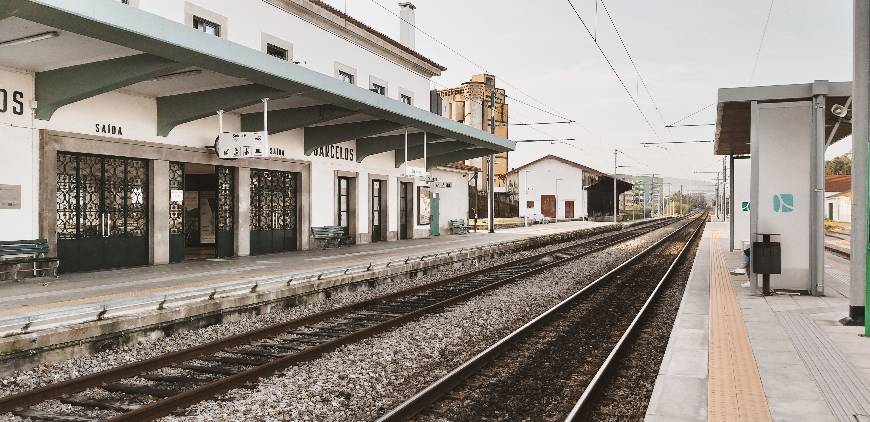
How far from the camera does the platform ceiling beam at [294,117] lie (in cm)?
1611

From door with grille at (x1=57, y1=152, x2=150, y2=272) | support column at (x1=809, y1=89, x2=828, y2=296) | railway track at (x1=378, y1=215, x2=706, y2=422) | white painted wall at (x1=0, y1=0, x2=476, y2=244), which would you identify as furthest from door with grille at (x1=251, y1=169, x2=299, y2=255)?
support column at (x1=809, y1=89, x2=828, y2=296)

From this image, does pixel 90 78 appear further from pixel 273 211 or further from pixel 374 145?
pixel 374 145

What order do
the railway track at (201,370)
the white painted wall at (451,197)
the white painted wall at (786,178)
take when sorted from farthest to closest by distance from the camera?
the white painted wall at (451,197) → the white painted wall at (786,178) → the railway track at (201,370)

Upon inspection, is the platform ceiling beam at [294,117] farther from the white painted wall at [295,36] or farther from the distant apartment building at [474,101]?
the distant apartment building at [474,101]

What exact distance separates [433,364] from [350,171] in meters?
14.9

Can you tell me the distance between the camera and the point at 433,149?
25.3 meters

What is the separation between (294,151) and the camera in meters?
18.1

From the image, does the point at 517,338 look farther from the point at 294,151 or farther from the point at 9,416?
the point at 294,151

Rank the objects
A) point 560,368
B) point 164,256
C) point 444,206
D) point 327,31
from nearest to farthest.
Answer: point 560,368 → point 164,256 → point 327,31 → point 444,206

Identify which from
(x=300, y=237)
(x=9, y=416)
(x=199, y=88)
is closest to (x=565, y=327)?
(x=9, y=416)

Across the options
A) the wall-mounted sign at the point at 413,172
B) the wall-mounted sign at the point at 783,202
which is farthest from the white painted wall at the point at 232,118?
the wall-mounted sign at the point at 783,202

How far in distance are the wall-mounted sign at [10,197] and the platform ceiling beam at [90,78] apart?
4.60 feet

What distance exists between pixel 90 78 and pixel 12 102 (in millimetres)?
1351

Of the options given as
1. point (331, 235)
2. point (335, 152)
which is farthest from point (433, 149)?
point (331, 235)
